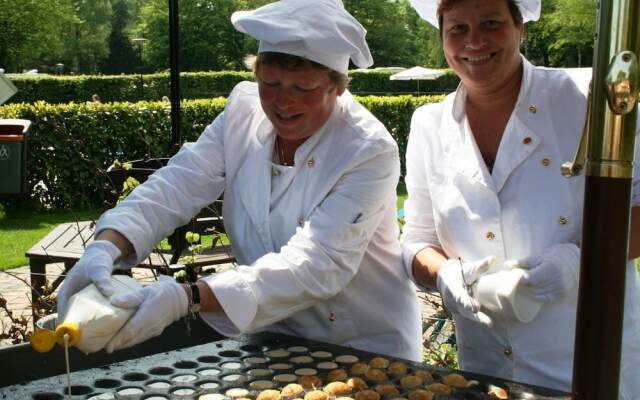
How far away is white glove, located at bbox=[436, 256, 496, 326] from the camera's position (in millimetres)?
1747

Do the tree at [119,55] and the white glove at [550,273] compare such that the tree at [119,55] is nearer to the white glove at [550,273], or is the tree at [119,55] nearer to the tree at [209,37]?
the tree at [209,37]

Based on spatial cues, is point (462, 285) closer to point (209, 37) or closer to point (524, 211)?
point (524, 211)

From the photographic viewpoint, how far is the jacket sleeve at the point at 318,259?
5.74 feet

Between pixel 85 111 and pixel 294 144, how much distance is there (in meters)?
7.99

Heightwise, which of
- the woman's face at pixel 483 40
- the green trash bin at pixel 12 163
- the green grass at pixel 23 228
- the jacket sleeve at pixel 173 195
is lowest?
the green grass at pixel 23 228

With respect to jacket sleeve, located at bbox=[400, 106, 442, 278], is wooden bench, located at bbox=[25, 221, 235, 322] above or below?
below

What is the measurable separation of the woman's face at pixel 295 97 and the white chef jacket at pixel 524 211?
33 centimetres

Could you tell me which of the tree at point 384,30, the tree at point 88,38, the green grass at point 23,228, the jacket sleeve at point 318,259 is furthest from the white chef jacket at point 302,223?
the tree at point 88,38

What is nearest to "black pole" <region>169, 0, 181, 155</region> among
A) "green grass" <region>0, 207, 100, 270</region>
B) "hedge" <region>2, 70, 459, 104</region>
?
"green grass" <region>0, 207, 100, 270</region>

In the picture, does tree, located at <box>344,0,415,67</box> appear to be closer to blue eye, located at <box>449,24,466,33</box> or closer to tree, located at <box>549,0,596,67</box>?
tree, located at <box>549,0,596,67</box>

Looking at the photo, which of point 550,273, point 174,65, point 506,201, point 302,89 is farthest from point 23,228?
point 550,273

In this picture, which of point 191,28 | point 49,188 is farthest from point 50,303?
point 191,28

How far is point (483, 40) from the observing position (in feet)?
6.15

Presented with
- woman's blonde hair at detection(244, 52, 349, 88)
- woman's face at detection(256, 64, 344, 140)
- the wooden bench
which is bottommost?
the wooden bench
